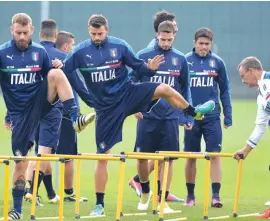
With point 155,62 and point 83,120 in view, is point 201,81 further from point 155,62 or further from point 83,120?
point 83,120

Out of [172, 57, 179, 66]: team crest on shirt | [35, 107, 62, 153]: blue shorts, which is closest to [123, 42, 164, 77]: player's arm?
[172, 57, 179, 66]: team crest on shirt

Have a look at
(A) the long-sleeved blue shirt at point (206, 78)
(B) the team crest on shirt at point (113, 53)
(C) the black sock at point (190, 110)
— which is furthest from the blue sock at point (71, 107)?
(A) the long-sleeved blue shirt at point (206, 78)

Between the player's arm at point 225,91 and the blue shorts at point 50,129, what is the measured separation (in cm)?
216

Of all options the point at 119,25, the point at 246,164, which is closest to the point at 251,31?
the point at 119,25

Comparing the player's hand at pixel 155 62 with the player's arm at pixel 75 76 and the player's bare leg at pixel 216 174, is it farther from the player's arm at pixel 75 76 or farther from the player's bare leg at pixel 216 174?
the player's bare leg at pixel 216 174

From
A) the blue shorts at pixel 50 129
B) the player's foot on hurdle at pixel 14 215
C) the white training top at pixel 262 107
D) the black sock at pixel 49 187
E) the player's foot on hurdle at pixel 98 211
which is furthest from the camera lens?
the black sock at pixel 49 187

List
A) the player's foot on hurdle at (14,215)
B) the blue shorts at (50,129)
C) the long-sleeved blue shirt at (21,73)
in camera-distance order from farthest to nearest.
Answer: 1. the blue shorts at (50,129)
2. the long-sleeved blue shirt at (21,73)
3. the player's foot on hurdle at (14,215)

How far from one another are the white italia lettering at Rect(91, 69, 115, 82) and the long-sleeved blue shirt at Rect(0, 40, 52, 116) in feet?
1.75

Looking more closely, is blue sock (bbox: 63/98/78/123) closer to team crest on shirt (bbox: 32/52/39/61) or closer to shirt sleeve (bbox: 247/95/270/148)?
team crest on shirt (bbox: 32/52/39/61)

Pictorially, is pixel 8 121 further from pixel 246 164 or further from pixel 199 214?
pixel 246 164

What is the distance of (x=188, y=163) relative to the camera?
12.1 metres

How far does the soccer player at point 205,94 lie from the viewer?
12.0 m

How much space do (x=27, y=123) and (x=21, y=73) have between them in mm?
542

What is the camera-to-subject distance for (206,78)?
12.1 m
